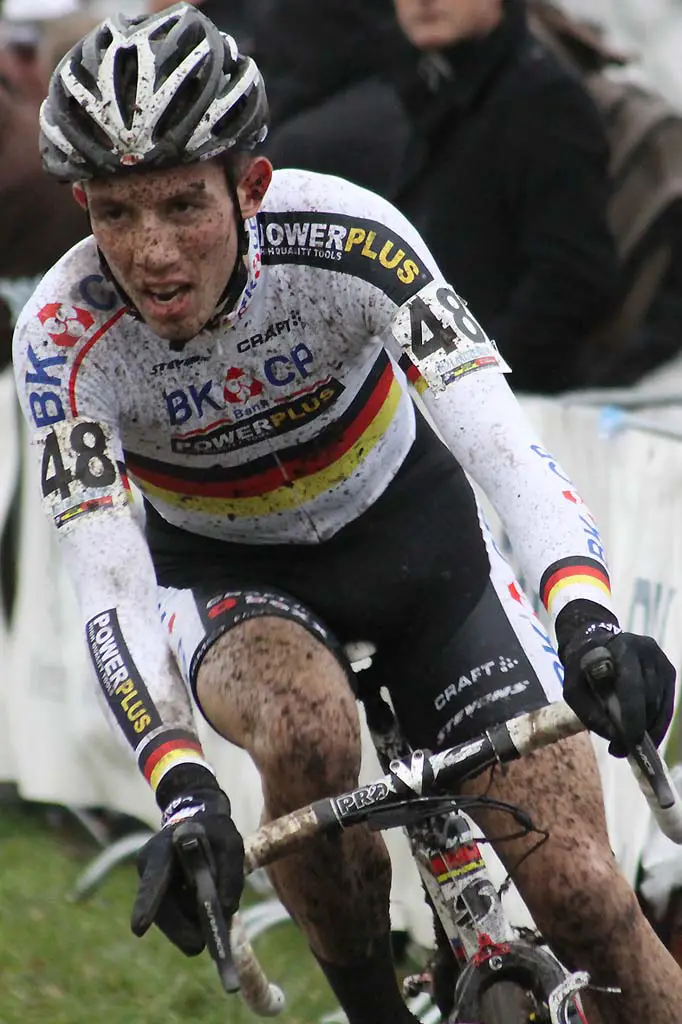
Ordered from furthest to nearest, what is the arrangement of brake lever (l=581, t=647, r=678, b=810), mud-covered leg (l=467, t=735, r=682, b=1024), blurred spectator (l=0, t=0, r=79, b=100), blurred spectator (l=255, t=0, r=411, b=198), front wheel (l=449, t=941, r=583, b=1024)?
blurred spectator (l=0, t=0, r=79, b=100)
blurred spectator (l=255, t=0, r=411, b=198)
mud-covered leg (l=467, t=735, r=682, b=1024)
front wheel (l=449, t=941, r=583, b=1024)
brake lever (l=581, t=647, r=678, b=810)

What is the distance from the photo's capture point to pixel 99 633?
3.62m

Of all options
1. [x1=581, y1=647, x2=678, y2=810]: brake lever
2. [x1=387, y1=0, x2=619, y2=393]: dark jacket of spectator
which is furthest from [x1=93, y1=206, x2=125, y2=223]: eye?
[x1=387, y1=0, x2=619, y2=393]: dark jacket of spectator

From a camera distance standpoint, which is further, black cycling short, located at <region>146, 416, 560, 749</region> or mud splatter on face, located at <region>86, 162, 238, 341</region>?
black cycling short, located at <region>146, 416, 560, 749</region>

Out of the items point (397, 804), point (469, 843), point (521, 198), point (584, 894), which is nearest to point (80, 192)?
point (397, 804)

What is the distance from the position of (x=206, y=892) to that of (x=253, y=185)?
5.14 feet

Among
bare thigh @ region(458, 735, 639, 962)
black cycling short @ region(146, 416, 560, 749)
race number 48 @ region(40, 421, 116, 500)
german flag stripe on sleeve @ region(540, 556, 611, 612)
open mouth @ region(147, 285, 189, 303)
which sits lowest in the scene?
bare thigh @ region(458, 735, 639, 962)

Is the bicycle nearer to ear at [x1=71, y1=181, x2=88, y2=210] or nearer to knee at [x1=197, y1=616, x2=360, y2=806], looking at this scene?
knee at [x1=197, y1=616, x2=360, y2=806]

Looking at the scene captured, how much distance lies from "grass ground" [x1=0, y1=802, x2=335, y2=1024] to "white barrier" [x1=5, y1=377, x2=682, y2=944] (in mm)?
426

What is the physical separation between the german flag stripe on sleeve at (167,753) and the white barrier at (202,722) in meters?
0.63

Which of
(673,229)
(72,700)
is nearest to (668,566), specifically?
(673,229)

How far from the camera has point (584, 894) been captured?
3.46 m

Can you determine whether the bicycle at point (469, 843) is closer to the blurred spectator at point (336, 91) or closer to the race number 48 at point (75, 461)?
the race number 48 at point (75, 461)

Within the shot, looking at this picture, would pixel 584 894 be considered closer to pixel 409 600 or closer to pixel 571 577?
pixel 571 577

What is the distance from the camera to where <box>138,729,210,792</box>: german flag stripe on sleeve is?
10.9ft
